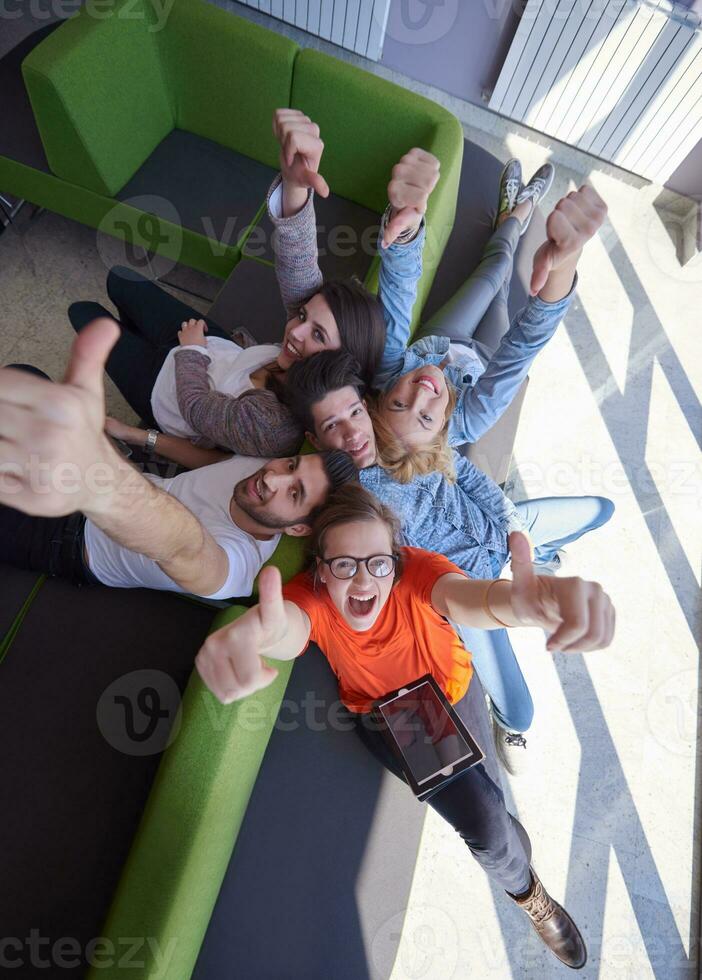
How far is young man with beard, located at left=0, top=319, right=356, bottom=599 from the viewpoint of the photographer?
859mm

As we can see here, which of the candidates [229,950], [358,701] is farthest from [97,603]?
[229,950]

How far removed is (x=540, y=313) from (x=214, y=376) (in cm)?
107

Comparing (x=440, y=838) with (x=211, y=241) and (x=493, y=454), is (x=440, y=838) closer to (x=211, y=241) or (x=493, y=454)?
(x=493, y=454)

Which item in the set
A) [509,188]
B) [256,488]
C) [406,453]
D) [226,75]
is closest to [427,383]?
[406,453]

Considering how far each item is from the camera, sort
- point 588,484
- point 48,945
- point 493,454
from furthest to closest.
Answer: point 588,484 → point 493,454 → point 48,945

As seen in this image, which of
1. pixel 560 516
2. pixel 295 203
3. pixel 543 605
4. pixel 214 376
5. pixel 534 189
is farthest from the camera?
pixel 534 189

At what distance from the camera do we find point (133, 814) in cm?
169

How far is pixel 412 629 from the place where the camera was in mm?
1725

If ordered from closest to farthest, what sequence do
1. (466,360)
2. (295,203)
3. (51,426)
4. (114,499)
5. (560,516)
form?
(51,426) → (114,499) → (295,203) → (466,360) → (560,516)

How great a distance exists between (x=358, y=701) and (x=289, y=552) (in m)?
0.50

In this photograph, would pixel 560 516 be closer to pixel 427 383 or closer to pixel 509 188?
pixel 427 383

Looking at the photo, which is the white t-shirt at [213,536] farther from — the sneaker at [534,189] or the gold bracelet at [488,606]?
the sneaker at [534,189]

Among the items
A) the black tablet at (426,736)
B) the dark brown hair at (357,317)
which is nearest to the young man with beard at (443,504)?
the dark brown hair at (357,317)

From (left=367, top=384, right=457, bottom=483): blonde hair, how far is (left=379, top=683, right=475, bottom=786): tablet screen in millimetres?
648
